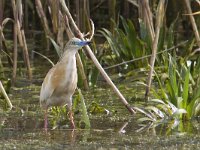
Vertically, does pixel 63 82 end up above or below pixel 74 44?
below

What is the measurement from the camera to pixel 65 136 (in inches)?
229

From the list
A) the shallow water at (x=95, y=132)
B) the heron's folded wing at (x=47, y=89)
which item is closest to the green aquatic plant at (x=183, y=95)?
the shallow water at (x=95, y=132)

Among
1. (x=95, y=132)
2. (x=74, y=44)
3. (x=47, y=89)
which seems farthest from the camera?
(x=47, y=89)

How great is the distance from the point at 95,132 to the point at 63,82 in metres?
0.64

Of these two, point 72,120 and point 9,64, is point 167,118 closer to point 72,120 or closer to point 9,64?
point 72,120

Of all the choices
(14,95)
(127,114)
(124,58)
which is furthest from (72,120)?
(124,58)

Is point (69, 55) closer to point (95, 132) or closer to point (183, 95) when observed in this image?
point (95, 132)

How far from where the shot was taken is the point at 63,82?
20.8 feet

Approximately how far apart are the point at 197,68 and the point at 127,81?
0.93 m

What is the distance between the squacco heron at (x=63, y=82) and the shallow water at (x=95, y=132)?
8.2 inches

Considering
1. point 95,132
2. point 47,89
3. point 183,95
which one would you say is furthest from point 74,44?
point 183,95

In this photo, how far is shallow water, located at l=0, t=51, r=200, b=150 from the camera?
5410 mm

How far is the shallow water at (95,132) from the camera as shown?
213 inches

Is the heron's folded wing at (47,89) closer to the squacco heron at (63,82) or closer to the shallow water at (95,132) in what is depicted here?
the squacco heron at (63,82)
